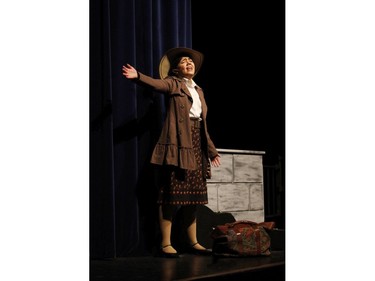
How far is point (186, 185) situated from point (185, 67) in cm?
68

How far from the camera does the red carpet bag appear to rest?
318 centimetres

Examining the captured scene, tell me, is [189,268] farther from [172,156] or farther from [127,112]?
[127,112]

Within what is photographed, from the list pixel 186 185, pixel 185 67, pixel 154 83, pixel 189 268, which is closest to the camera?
pixel 189 268

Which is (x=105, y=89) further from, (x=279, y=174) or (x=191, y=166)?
(x=279, y=174)

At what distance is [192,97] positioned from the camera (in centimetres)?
337

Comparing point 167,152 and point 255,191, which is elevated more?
point 167,152

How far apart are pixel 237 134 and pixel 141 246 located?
186 centimetres

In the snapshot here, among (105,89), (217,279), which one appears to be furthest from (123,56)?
(217,279)

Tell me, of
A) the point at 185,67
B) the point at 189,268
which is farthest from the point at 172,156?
the point at 189,268

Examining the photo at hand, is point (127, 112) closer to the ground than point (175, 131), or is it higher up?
higher up

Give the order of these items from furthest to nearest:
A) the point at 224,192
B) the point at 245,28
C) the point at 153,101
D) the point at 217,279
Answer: the point at 245,28 < the point at 224,192 < the point at 153,101 < the point at 217,279

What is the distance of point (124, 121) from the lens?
3.29m

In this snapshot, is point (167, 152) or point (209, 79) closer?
point (167, 152)

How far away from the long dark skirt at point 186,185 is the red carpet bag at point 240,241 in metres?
0.22
